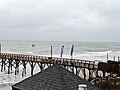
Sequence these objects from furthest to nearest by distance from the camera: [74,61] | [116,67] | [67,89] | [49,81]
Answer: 1. [74,61]
2. [116,67]
3. [49,81]
4. [67,89]

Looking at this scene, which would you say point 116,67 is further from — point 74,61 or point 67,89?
point 67,89

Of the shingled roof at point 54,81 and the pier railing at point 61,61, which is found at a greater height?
the shingled roof at point 54,81

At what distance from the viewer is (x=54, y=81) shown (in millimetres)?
12328

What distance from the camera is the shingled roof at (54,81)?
11.9 metres

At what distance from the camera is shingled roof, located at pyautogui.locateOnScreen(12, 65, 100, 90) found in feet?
39.1

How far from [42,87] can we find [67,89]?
1251 mm

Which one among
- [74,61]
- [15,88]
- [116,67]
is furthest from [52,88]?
[74,61]

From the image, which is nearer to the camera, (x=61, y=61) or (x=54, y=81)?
(x=54, y=81)

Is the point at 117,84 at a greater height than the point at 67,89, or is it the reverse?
the point at 67,89

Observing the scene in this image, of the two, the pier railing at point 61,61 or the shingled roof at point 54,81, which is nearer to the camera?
the shingled roof at point 54,81

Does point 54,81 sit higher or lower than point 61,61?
higher

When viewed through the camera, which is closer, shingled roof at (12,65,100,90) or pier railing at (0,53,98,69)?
shingled roof at (12,65,100,90)

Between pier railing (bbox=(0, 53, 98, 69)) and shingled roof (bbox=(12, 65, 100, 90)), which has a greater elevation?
shingled roof (bbox=(12, 65, 100, 90))

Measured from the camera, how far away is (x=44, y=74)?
43.4ft
